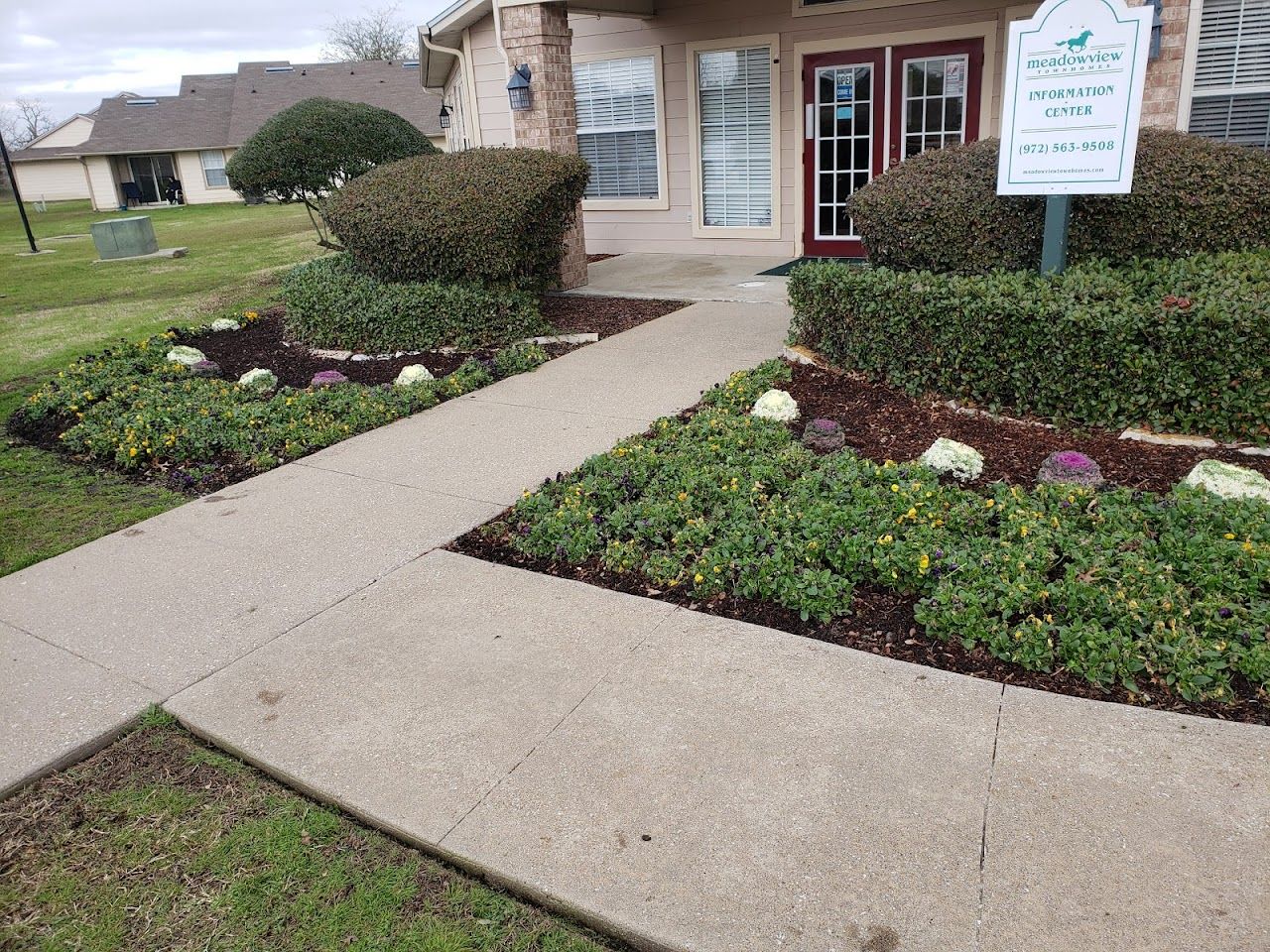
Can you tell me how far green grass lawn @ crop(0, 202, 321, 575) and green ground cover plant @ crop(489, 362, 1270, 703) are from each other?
248cm

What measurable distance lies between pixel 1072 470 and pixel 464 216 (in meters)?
5.48

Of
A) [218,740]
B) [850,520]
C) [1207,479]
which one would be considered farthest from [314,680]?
[1207,479]

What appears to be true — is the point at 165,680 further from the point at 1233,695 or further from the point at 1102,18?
the point at 1102,18

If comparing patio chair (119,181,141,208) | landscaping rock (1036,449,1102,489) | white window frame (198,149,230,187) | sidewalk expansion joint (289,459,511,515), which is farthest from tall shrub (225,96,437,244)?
patio chair (119,181,141,208)

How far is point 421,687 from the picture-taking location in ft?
11.1

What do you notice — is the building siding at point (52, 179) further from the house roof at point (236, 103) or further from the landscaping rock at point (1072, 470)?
the landscaping rock at point (1072, 470)

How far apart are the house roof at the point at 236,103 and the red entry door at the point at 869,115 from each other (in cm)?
2866

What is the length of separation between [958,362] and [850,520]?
6.84 ft

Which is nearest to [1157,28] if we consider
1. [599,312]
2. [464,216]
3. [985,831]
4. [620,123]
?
[599,312]

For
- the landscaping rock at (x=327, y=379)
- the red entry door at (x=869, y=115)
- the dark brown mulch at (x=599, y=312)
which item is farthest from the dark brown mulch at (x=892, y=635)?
the red entry door at (x=869, y=115)

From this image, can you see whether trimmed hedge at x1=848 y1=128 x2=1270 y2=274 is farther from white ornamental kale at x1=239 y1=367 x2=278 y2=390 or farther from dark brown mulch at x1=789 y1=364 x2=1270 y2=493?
white ornamental kale at x1=239 y1=367 x2=278 y2=390

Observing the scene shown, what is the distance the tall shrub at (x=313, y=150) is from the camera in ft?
33.9

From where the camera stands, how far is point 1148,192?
588 centimetres

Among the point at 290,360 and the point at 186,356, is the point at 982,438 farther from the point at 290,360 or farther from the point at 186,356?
the point at 186,356
